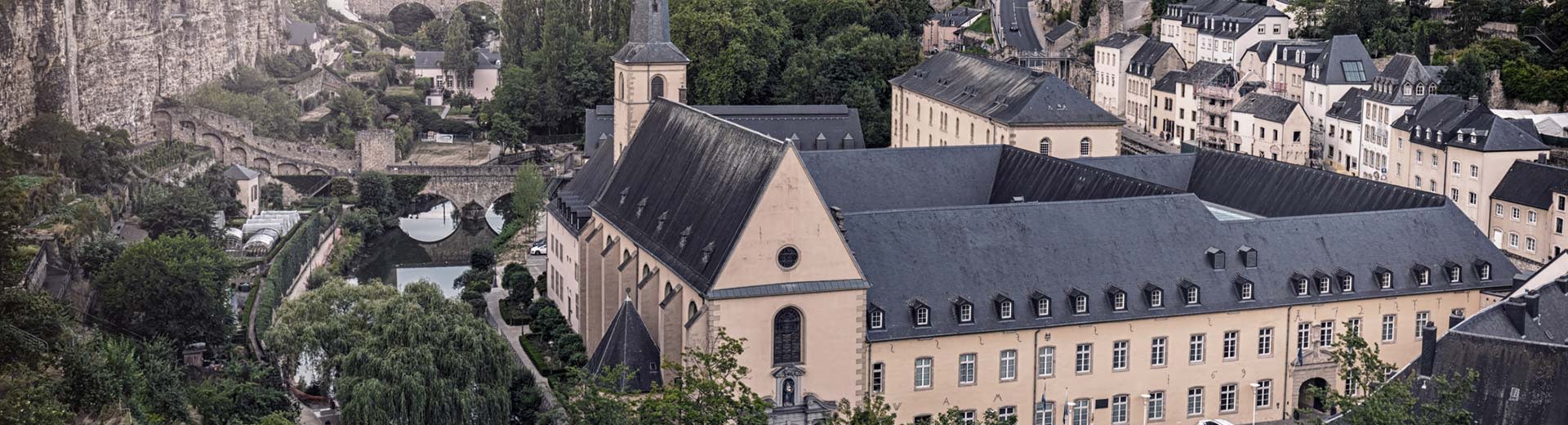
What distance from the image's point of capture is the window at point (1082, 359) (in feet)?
157

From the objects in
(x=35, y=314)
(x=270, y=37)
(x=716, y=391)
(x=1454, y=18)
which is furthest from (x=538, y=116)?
(x=716, y=391)

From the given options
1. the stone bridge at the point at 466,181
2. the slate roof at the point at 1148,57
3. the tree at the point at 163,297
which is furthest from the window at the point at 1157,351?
the stone bridge at the point at 466,181

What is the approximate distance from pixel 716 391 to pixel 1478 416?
16654 millimetres

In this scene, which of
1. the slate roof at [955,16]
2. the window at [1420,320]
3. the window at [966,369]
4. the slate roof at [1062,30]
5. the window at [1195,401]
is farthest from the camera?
the slate roof at [955,16]

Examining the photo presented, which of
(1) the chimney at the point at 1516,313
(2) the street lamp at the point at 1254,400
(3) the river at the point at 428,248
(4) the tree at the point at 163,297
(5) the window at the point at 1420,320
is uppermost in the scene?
(1) the chimney at the point at 1516,313

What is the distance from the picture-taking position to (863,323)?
149 feet

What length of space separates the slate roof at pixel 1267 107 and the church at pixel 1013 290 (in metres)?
28.9

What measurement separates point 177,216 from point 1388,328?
47.2 m

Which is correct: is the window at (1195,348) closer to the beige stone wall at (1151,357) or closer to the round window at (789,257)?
the beige stone wall at (1151,357)

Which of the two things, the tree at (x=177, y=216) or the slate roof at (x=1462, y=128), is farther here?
the tree at (x=177, y=216)

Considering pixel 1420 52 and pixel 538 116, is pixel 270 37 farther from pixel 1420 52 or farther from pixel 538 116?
pixel 1420 52

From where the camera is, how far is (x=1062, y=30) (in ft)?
366

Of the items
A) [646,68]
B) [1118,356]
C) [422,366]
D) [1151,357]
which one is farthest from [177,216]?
[1151,357]

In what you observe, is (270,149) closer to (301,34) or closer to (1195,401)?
(301,34)
